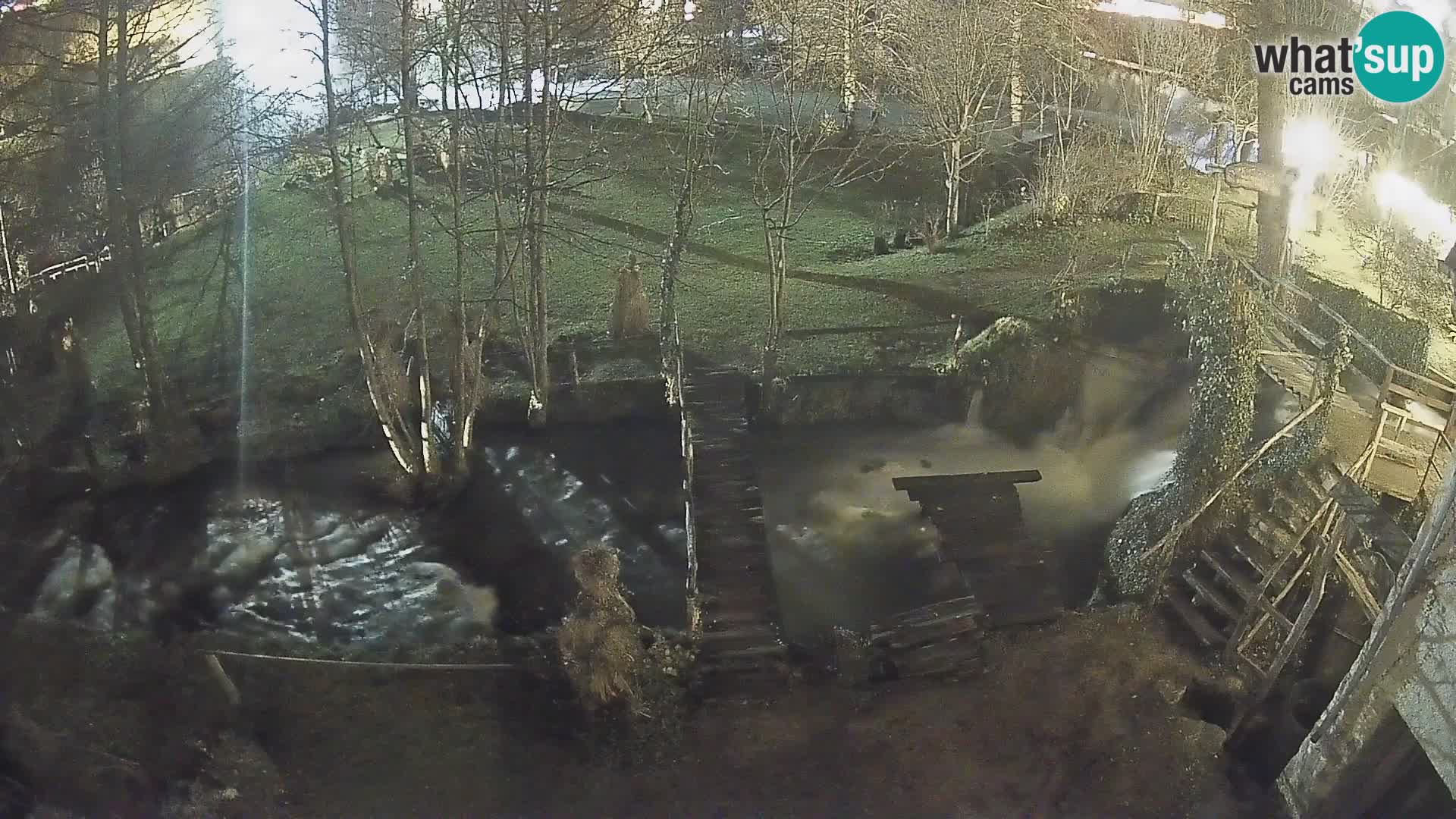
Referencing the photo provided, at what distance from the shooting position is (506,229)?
16016 mm

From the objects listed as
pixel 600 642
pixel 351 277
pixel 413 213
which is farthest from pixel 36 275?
pixel 600 642

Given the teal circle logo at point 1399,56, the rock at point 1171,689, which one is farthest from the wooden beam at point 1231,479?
the teal circle logo at point 1399,56

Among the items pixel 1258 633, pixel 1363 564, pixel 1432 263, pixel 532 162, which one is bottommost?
pixel 1258 633

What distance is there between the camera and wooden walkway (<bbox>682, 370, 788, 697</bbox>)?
38.0 feet

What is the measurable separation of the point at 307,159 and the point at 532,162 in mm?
17355

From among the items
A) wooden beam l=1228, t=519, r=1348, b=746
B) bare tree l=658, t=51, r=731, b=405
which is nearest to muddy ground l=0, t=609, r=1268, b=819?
wooden beam l=1228, t=519, r=1348, b=746

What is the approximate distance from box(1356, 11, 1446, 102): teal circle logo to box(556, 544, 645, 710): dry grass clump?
1195cm

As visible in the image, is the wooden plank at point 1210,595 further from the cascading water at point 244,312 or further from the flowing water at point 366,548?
the cascading water at point 244,312

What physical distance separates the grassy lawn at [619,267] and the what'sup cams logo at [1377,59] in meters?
5.47

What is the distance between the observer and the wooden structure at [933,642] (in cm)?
1148

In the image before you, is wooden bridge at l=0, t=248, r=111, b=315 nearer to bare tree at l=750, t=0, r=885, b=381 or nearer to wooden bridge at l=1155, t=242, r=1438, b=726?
bare tree at l=750, t=0, r=885, b=381

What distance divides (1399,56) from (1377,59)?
0.39 m

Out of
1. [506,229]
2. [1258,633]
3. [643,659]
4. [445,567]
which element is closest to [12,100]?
[506,229]

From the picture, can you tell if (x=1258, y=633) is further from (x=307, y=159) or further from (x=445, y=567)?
(x=307, y=159)
